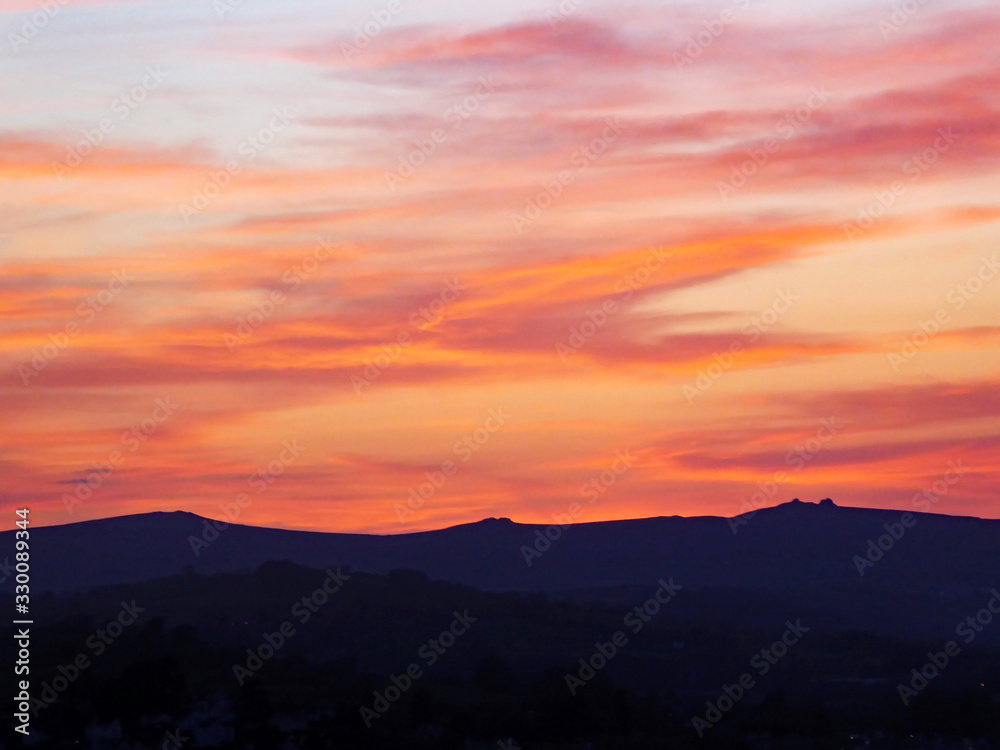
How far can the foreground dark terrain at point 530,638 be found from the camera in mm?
64375

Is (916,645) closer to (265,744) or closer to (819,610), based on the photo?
(819,610)

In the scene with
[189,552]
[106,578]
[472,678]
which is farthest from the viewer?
[189,552]

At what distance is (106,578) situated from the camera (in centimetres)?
15038

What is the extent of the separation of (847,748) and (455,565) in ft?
332

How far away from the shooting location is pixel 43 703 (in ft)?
200

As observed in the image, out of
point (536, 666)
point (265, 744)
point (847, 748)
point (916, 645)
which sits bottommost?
point (916, 645)

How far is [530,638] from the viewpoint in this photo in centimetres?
10081

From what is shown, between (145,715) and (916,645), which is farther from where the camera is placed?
(916,645)

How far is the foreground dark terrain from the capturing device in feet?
211

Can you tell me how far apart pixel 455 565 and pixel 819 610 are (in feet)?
150

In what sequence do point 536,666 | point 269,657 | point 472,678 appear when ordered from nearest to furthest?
point 269,657 < point 472,678 < point 536,666

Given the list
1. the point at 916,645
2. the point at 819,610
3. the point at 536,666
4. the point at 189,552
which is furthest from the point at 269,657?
the point at 189,552

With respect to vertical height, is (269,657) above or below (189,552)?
above

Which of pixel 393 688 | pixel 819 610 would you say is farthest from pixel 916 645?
pixel 393 688
